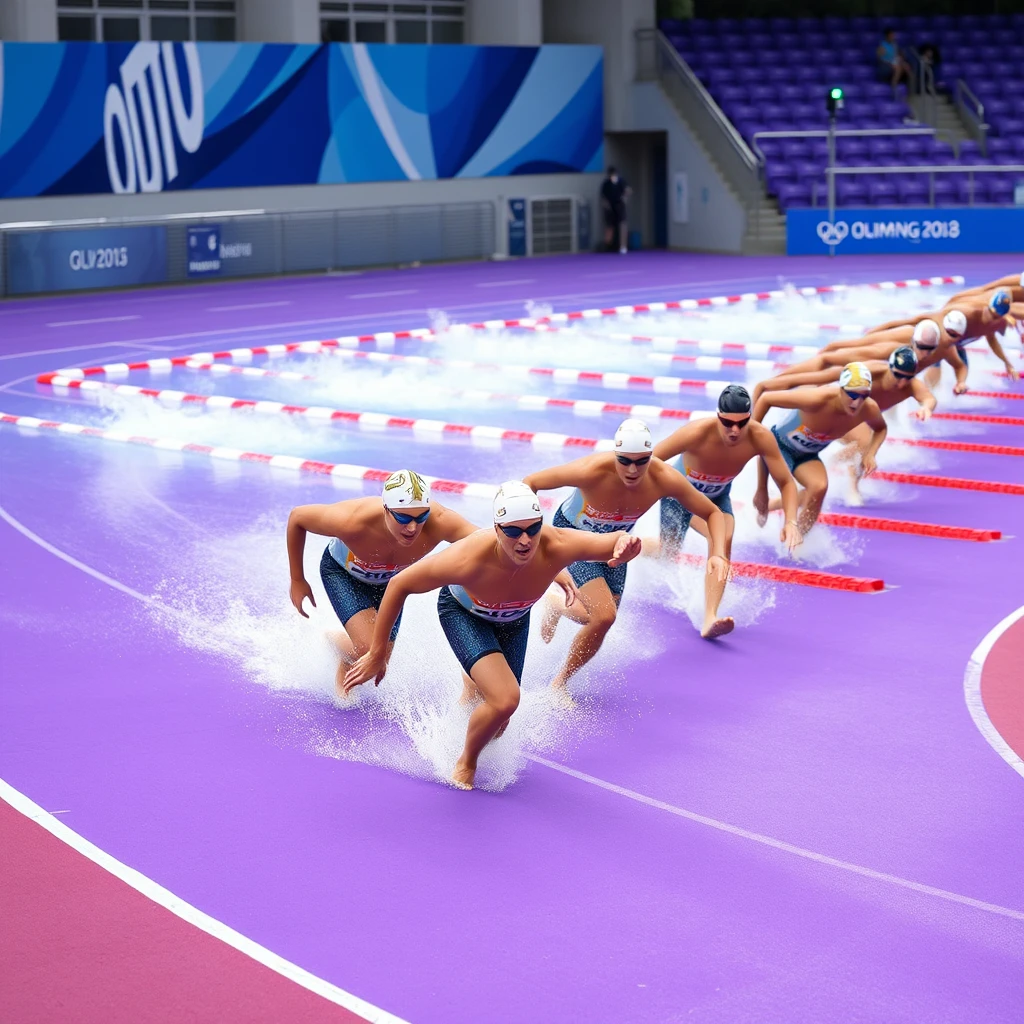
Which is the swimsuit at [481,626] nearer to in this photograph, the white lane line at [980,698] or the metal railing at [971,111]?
the white lane line at [980,698]

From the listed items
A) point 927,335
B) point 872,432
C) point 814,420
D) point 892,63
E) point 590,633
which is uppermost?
point 892,63

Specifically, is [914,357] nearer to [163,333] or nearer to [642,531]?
[642,531]

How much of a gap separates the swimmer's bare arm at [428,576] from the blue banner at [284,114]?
73.2 ft

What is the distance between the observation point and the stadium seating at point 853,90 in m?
31.9

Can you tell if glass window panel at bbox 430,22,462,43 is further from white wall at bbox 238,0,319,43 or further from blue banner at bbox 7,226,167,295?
blue banner at bbox 7,226,167,295

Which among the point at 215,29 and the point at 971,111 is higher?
the point at 215,29

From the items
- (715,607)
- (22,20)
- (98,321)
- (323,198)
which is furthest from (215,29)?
(715,607)

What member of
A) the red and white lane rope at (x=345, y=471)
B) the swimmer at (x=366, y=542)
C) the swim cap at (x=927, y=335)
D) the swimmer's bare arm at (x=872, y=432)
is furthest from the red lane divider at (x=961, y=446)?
the swimmer at (x=366, y=542)

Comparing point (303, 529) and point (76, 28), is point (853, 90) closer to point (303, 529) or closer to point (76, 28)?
point (76, 28)

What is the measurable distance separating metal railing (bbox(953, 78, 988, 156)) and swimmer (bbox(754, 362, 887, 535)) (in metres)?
23.7

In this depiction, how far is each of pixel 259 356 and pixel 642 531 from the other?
34.5 ft

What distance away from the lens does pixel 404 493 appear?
6645mm

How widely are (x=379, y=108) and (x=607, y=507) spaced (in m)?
24.9

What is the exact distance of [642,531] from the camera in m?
10.4
